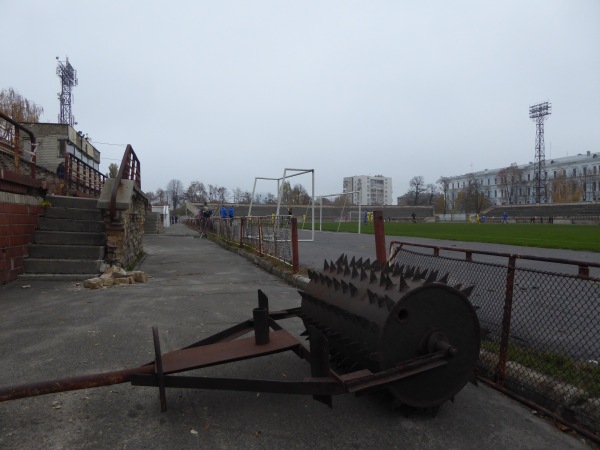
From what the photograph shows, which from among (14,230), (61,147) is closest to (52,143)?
(61,147)

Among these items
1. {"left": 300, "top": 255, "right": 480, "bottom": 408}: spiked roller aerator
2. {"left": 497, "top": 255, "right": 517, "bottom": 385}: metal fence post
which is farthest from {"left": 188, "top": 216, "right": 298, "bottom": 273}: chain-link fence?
{"left": 300, "top": 255, "right": 480, "bottom": 408}: spiked roller aerator

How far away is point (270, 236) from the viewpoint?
1202 cm

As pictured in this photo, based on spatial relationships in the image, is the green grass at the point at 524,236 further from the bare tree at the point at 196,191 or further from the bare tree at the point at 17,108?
the bare tree at the point at 196,191

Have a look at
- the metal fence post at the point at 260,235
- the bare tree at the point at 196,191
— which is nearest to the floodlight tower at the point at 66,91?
the bare tree at the point at 196,191

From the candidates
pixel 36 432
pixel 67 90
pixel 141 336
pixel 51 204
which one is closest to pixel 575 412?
pixel 36 432

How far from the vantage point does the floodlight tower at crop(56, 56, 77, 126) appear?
2594 inches

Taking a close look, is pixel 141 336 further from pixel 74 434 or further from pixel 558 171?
pixel 558 171

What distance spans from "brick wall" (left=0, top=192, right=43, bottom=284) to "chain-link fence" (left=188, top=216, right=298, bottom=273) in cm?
557

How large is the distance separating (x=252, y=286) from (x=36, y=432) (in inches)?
228

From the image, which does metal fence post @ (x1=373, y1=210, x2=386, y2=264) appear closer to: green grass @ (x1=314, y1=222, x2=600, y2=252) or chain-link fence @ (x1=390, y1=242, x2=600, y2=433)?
chain-link fence @ (x1=390, y1=242, x2=600, y2=433)

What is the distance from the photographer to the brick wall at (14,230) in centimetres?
760

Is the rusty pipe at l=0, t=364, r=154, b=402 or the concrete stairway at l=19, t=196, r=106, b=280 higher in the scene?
the concrete stairway at l=19, t=196, r=106, b=280

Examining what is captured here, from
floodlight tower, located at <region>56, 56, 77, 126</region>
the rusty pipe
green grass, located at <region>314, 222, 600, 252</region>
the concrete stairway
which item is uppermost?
floodlight tower, located at <region>56, 56, 77, 126</region>

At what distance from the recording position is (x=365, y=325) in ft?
9.41
